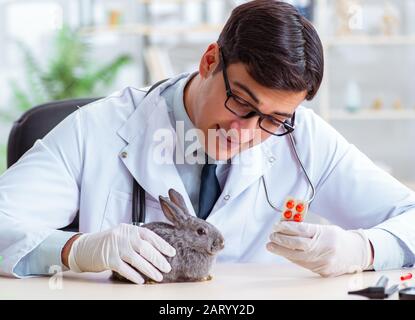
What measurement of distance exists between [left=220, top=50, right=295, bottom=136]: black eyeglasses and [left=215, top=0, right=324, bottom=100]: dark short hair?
0.20 ft

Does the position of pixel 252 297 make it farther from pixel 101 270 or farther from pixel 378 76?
pixel 378 76

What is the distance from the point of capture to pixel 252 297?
1312mm

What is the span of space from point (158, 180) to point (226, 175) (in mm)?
181

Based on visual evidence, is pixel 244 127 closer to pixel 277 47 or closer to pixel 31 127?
pixel 277 47

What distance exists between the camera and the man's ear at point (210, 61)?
1.67 meters

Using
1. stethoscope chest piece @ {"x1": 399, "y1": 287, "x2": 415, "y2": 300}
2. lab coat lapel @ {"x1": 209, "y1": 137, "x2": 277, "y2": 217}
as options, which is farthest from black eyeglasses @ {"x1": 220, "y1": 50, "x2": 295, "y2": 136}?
stethoscope chest piece @ {"x1": 399, "y1": 287, "x2": 415, "y2": 300}

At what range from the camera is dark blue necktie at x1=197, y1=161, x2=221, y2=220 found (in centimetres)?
175

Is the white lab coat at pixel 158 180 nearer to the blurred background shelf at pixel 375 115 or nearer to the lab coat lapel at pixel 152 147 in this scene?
the lab coat lapel at pixel 152 147

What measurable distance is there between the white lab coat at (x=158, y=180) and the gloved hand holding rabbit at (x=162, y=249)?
21 cm

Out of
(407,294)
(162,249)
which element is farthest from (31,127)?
(407,294)

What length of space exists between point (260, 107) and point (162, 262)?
0.39m

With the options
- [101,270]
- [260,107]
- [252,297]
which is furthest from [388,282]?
[101,270]

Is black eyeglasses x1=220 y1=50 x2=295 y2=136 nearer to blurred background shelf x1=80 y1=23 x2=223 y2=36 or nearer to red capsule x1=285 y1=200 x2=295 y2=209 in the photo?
red capsule x1=285 y1=200 x2=295 y2=209

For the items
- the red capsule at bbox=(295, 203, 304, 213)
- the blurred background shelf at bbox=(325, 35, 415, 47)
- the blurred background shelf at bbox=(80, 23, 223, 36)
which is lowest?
the blurred background shelf at bbox=(325, 35, 415, 47)
